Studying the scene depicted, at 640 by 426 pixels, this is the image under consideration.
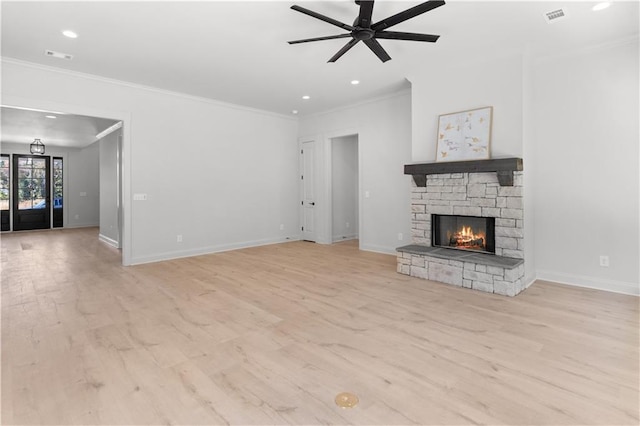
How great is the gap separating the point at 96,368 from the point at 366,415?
1.78 metres

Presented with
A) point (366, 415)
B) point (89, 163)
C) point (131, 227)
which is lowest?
point (366, 415)

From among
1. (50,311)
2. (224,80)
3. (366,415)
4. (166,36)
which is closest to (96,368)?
(50,311)

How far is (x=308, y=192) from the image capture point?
754cm

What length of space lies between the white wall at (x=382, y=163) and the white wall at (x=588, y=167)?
200 centimetres

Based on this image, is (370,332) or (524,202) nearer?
(370,332)

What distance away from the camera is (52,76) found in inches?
177

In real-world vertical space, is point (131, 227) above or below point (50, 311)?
above

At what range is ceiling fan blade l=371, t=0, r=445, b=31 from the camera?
8.29ft

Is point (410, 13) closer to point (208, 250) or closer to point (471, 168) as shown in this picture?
point (471, 168)

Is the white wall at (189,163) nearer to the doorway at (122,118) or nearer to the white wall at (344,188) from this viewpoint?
the doorway at (122,118)

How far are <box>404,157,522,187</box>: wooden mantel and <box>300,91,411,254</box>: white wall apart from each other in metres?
1.06

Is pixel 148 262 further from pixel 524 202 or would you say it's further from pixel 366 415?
pixel 524 202

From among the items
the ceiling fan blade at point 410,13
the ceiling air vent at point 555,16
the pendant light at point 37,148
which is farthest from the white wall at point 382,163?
the pendant light at point 37,148

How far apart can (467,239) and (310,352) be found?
3014 millimetres
